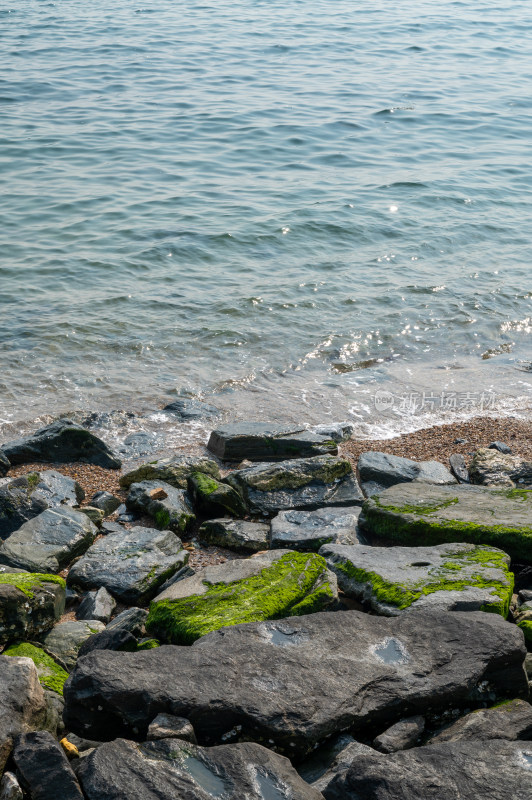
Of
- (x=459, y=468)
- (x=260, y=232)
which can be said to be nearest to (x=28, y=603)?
(x=459, y=468)

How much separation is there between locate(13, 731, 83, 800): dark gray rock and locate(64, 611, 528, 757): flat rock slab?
1.09ft

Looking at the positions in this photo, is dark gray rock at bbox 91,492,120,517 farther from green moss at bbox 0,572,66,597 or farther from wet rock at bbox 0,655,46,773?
wet rock at bbox 0,655,46,773

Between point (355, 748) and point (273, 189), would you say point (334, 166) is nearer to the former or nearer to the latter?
point (273, 189)

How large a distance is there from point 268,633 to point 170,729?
73 cm

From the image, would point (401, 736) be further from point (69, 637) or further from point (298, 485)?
point (298, 485)

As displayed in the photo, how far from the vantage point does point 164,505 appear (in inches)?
225

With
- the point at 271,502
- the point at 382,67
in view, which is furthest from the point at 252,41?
the point at 271,502

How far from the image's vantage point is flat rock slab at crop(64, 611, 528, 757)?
126 inches

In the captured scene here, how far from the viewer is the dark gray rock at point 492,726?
3229 millimetres

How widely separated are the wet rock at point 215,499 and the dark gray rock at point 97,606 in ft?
4.36

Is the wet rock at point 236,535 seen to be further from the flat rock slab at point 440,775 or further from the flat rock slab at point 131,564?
the flat rock slab at point 440,775

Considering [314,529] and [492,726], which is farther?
[314,529]

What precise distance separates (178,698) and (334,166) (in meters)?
14.5

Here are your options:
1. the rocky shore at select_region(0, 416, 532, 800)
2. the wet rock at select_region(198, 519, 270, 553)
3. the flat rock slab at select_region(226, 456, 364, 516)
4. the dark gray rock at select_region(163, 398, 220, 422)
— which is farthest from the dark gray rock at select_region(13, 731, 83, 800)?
the dark gray rock at select_region(163, 398, 220, 422)
